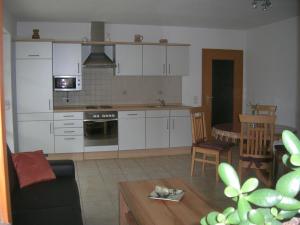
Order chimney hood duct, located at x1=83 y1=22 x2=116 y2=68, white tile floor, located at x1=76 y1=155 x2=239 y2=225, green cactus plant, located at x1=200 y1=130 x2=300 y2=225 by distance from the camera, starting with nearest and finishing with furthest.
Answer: green cactus plant, located at x1=200 y1=130 x2=300 y2=225 < white tile floor, located at x1=76 y1=155 x2=239 y2=225 < chimney hood duct, located at x1=83 y1=22 x2=116 y2=68

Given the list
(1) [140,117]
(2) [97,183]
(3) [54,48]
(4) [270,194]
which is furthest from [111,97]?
(4) [270,194]

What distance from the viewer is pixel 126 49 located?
614 centimetres

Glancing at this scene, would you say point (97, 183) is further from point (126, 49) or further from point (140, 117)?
point (126, 49)

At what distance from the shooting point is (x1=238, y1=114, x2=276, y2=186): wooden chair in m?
3.85

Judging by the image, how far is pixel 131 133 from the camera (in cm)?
610

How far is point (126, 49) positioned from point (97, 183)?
8.75ft

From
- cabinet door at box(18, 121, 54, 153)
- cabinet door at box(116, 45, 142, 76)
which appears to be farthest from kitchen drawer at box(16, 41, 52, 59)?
cabinet door at box(116, 45, 142, 76)

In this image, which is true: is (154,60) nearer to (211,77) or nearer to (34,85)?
(211,77)

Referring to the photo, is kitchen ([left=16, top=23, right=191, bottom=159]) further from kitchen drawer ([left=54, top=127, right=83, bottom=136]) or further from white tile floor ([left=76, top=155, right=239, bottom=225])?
white tile floor ([left=76, top=155, right=239, bottom=225])

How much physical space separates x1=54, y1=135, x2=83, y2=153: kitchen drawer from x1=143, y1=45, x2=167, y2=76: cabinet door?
1746mm

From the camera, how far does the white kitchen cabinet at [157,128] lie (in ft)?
20.3

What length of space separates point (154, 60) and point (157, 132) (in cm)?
136

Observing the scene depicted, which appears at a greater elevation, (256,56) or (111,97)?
(256,56)

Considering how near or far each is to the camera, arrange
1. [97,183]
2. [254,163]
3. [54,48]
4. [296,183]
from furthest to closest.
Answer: [54,48] → [97,183] → [254,163] → [296,183]
